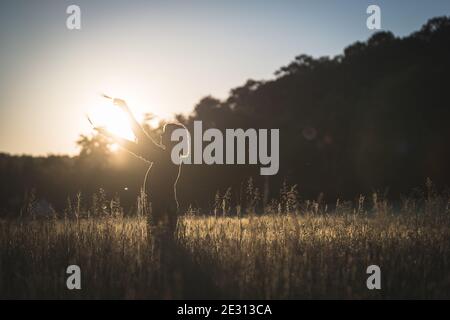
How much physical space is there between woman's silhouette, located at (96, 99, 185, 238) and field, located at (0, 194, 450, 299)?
0.31 meters

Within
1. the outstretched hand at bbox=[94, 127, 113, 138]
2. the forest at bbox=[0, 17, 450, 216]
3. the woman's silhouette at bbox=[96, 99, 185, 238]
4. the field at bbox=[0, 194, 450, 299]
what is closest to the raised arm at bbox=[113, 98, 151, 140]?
the woman's silhouette at bbox=[96, 99, 185, 238]

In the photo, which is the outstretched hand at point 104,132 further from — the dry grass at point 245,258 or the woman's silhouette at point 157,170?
the dry grass at point 245,258

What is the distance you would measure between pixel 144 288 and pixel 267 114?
117 feet

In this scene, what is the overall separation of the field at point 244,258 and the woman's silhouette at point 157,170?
31 cm

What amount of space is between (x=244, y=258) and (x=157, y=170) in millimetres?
2202

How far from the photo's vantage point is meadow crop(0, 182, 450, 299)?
6.32m

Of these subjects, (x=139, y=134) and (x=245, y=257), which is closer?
(x=245, y=257)

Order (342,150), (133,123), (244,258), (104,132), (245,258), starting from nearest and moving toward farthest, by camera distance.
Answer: (244,258), (245,258), (104,132), (133,123), (342,150)

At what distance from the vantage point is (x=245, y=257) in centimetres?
725

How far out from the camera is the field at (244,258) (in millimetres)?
6324

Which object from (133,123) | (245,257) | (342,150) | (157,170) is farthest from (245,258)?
(342,150)

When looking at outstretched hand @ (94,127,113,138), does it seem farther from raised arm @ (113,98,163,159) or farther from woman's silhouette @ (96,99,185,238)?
raised arm @ (113,98,163,159)

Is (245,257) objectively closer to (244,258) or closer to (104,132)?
(244,258)
